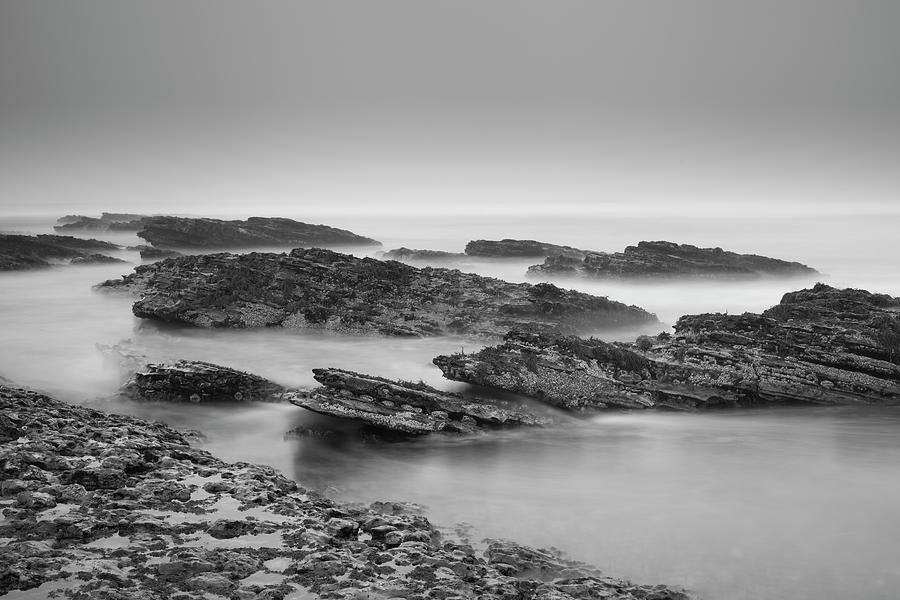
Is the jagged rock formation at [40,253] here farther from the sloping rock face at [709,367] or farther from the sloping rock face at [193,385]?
the sloping rock face at [709,367]

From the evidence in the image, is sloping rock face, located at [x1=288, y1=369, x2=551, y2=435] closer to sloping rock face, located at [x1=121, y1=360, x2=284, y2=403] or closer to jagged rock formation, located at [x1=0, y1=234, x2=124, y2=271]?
sloping rock face, located at [x1=121, y1=360, x2=284, y2=403]

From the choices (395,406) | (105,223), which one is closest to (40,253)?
(105,223)

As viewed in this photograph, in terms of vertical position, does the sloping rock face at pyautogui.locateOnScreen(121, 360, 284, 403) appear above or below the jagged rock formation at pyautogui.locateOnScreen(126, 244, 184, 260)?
below

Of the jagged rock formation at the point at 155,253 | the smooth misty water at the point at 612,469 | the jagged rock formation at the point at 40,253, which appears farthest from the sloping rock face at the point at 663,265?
the jagged rock formation at the point at 40,253

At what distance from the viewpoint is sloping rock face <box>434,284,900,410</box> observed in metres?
19.5

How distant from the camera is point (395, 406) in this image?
17.0 m

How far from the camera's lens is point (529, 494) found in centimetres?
1412

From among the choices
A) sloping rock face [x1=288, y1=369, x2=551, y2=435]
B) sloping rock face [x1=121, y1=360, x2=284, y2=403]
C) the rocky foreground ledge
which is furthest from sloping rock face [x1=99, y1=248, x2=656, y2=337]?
the rocky foreground ledge

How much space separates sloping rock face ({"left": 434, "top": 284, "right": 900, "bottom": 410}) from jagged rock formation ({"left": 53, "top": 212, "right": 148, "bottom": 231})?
Answer: 71034 mm

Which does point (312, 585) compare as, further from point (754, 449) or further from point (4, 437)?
point (754, 449)

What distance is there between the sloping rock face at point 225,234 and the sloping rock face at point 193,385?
3660cm

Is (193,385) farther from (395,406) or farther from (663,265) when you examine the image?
(663,265)

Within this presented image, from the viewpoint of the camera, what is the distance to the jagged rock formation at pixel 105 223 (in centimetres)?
8244

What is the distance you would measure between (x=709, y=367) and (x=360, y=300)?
551 inches
